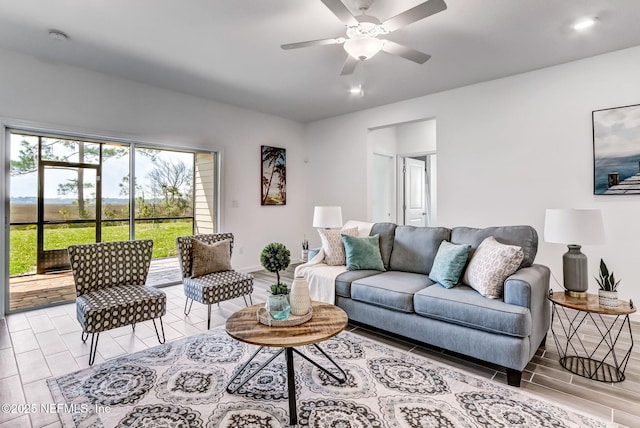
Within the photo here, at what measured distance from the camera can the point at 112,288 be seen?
9.49 ft

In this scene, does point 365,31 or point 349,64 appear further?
point 349,64

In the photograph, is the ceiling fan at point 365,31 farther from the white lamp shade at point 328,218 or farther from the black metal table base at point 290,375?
the black metal table base at point 290,375

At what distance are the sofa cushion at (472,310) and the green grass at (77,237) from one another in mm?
3626

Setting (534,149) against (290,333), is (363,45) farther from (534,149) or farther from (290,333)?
(534,149)

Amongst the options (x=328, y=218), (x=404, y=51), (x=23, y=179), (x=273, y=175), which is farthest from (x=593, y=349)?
(x=23, y=179)

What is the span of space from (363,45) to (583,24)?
6.56ft

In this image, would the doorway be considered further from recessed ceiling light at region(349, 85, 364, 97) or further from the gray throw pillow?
the gray throw pillow

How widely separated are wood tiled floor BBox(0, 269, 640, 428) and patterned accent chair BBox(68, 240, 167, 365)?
0.16 metres

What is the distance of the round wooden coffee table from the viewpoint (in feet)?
5.76

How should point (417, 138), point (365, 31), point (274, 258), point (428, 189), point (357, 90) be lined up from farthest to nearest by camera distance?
point (428, 189)
point (417, 138)
point (357, 90)
point (365, 31)
point (274, 258)

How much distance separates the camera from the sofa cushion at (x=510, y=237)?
8.71ft

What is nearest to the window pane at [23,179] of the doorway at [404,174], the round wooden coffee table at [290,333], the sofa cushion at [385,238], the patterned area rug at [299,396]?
the patterned area rug at [299,396]

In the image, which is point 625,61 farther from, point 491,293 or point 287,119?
point 287,119

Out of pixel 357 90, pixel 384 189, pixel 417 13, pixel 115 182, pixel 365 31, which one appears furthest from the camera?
pixel 384 189
